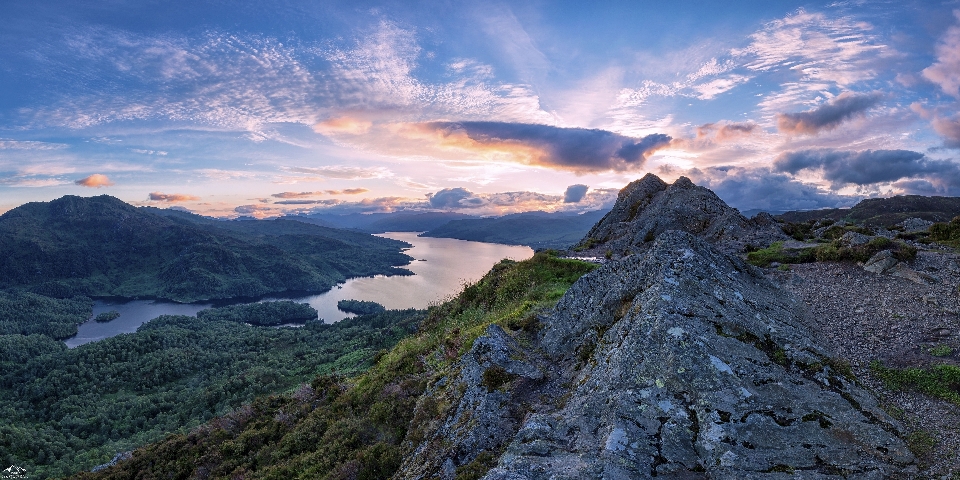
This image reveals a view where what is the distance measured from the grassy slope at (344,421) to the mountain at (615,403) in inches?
3.4

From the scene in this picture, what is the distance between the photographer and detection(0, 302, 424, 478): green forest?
84125 mm

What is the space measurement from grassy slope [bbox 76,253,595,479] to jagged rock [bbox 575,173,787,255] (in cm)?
1311

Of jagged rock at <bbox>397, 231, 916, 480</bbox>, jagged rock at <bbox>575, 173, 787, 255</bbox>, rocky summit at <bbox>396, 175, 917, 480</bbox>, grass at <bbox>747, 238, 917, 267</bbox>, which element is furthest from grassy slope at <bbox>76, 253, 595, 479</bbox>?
jagged rock at <bbox>575, 173, 787, 255</bbox>

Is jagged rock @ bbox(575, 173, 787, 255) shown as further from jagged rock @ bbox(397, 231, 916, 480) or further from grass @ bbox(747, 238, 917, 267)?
jagged rock @ bbox(397, 231, 916, 480)

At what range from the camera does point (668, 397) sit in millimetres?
8180

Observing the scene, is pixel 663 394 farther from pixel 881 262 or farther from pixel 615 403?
pixel 881 262

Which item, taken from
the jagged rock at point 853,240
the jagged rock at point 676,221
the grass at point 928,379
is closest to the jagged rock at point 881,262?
the jagged rock at point 853,240

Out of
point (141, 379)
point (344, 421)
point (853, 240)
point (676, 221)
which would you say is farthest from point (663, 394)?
point (141, 379)

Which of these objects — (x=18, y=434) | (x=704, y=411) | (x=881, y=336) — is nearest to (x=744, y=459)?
(x=704, y=411)

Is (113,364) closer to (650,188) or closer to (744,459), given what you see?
(650,188)

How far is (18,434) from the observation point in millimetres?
85250

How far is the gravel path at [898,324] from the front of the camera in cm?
Result: 845

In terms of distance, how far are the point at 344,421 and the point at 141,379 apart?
491 ft

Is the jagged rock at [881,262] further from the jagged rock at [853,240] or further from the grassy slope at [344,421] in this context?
the grassy slope at [344,421]
